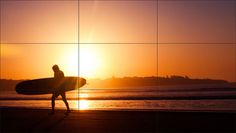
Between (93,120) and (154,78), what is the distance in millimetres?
3253

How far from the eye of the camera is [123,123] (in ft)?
34.9

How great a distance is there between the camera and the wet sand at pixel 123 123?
941 centimetres

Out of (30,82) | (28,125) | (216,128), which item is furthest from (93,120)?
(30,82)

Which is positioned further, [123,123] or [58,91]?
[58,91]

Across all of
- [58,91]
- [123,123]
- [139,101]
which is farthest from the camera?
[139,101]

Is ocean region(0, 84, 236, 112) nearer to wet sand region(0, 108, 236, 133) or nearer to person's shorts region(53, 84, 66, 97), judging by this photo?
person's shorts region(53, 84, 66, 97)

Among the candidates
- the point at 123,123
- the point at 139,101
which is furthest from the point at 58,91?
the point at 139,101

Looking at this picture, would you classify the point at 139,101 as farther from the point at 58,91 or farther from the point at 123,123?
the point at 123,123

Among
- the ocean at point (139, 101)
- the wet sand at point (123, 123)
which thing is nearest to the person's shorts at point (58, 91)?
the wet sand at point (123, 123)

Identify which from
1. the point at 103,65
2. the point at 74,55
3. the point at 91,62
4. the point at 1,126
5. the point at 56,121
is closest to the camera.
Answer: the point at 1,126

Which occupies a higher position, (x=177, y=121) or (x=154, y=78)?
(x=154, y=78)

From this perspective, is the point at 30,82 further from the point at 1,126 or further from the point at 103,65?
the point at 1,126

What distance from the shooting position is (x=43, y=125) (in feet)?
33.4

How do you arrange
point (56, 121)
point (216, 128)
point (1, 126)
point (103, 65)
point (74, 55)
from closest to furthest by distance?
point (216, 128) → point (1, 126) → point (56, 121) → point (74, 55) → point (103, 65)
